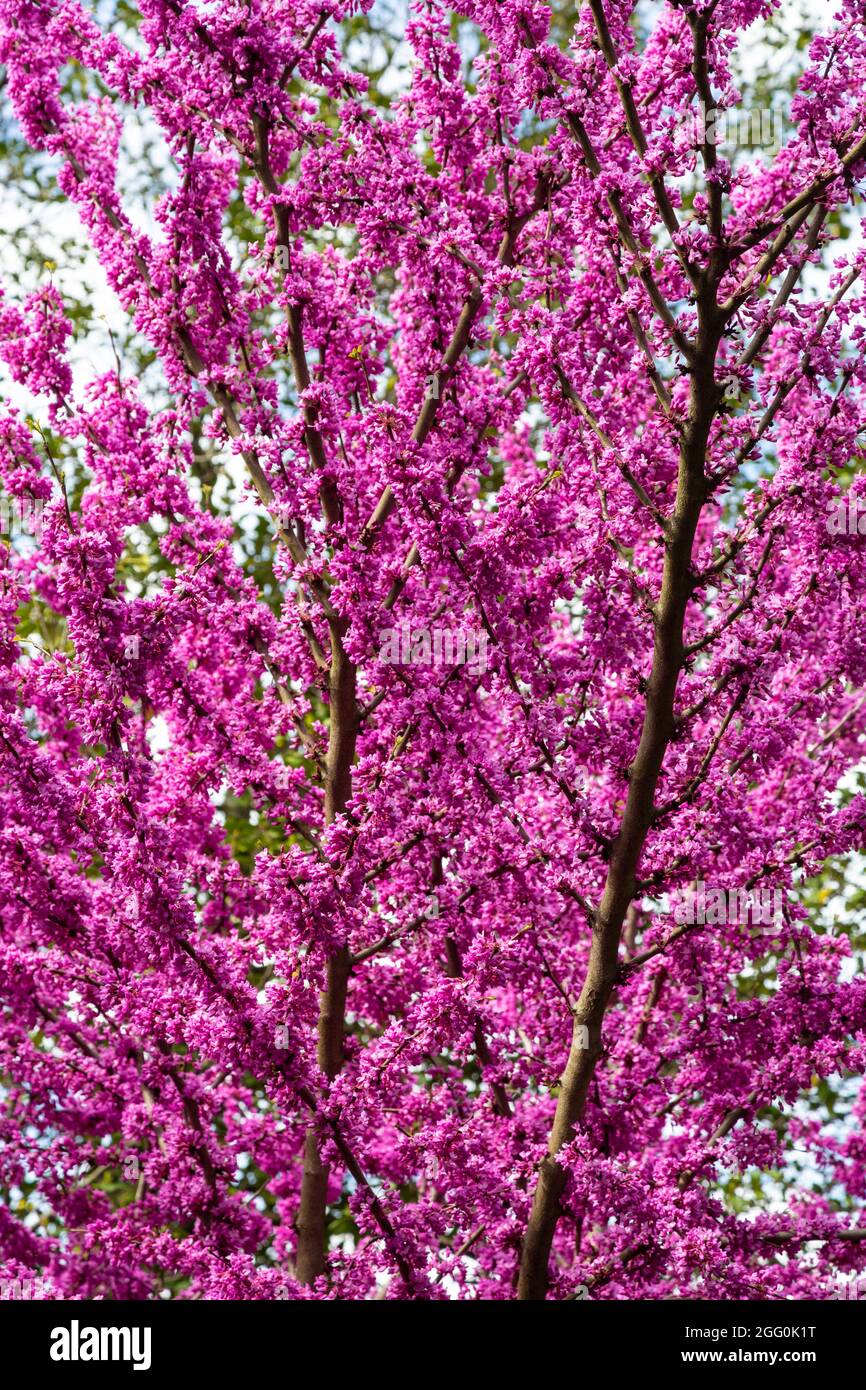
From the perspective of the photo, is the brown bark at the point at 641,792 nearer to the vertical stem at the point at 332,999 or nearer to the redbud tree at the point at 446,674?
the redbud tree at the point at 446,674

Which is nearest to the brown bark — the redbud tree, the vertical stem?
the redbud tree

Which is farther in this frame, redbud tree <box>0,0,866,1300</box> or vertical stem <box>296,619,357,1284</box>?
vertical stem <box>296,619,357,1284</box>

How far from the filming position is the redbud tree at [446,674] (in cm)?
668

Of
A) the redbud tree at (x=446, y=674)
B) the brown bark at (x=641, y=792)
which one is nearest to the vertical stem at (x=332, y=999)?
the redbud tree at (x=446, y=674)

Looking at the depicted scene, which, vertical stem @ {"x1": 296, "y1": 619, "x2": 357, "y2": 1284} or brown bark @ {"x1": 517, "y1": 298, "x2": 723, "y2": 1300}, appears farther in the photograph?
vertical stem @ {"x1": 296, "y1": 619, "x2": 357, "y2": 1284}

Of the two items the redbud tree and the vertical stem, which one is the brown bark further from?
the vertical stem

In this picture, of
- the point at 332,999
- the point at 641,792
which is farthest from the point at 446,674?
the point at 332,999

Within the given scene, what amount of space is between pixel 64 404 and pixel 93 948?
3138 millimetres

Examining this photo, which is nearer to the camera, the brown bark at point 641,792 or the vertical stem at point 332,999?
the brown bark at point 641,792

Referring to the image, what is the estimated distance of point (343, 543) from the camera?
25.4 feet

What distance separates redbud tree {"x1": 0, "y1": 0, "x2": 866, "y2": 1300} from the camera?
263 inches

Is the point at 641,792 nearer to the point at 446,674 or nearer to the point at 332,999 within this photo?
the point at 446,674
